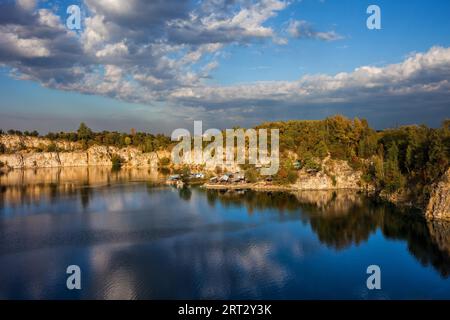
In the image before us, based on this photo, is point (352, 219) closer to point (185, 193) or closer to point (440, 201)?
point (440, 201)

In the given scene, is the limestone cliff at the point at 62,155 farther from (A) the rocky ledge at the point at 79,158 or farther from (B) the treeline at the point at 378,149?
(B) the treeline at the point at 378,149

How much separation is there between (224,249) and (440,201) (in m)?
12.8

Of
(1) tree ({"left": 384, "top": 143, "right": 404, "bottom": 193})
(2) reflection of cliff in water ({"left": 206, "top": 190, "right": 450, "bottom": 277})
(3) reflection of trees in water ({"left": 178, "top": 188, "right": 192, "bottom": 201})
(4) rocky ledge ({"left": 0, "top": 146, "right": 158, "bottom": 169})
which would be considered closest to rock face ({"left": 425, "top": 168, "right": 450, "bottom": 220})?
(2) reflection of cliff in water ({"left": 206, "top": 190, "right": 450, "bottom": 277})

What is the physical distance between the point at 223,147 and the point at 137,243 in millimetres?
31286

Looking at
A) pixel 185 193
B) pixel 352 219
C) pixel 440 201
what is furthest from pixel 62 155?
pixel 440 201

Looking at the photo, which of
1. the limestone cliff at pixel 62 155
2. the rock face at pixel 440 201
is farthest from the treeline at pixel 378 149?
the limestone cliff at pixel 62 155

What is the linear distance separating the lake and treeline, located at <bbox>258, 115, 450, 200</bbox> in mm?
2696

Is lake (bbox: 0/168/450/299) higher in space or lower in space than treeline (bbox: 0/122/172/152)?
lower

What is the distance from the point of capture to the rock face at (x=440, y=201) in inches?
834

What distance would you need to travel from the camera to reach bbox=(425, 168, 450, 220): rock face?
21172mm

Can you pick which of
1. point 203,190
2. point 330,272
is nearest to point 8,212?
point 203,190

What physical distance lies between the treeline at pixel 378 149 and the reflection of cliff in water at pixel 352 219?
8.27 ft

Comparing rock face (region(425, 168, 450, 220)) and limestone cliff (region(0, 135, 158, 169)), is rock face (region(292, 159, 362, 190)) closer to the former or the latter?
rock face (region(425, 168, 450, 220))

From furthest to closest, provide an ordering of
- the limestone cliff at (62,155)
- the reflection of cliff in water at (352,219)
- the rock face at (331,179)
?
the limestone cliff at (62,155) → the rock face at (331,179) → the reflection of cliff in water at (352,219)
